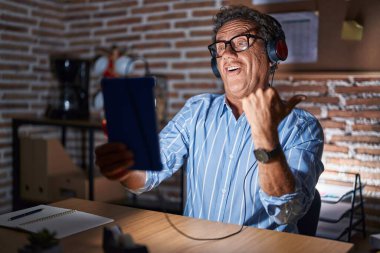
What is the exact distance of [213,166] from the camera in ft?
5.38

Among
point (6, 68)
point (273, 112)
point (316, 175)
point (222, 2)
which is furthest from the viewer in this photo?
point (6, 68)

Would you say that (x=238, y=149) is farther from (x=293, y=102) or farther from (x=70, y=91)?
(x=70, y=91)

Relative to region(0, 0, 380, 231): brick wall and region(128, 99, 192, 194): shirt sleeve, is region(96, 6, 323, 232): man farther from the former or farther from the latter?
region(0, 0, 380, 231): brick wall

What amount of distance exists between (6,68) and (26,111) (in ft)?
1.14

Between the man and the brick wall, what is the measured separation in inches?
39.5

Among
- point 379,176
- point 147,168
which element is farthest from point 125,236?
point 379,176

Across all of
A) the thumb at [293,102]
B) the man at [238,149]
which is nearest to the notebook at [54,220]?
the man at [238,149]

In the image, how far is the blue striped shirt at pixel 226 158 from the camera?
4.75ft

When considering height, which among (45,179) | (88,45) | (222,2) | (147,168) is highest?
(222,2)

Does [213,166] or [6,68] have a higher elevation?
[6,68]

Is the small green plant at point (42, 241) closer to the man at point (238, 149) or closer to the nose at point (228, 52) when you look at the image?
Result: the man at point (238, 149)

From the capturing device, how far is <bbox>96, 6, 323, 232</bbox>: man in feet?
4.27

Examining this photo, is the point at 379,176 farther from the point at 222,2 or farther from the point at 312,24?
the point at 222,2

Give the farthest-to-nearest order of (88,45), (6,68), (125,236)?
(88,45)
(6,68)
(125,236)
